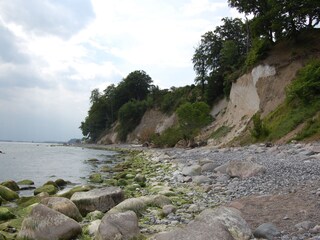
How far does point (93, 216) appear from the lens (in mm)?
9164

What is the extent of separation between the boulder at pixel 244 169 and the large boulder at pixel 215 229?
5.82 metres

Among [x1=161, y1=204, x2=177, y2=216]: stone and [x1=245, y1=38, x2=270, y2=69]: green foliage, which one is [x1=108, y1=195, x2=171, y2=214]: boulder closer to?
[x1=161, y1=204, x2=177, y2=216]: stone

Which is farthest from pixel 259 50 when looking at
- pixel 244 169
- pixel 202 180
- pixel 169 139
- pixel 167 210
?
pixel 167 210

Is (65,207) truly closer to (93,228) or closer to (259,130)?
(93,228)

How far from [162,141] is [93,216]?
144ft

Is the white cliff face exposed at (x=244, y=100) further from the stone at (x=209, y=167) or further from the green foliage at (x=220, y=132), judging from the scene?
the stone at (x=209, y=167)

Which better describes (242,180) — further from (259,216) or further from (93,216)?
(93,216)

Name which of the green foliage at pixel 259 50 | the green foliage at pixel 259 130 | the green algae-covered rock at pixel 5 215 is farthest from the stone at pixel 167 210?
the green foliage at pixel 259 50

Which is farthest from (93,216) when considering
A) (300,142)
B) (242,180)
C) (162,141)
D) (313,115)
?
(162,141)

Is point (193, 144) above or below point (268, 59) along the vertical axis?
below

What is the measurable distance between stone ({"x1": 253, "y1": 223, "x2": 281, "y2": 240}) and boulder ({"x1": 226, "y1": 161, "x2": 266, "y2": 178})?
614 cm

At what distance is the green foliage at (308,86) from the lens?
26.5m

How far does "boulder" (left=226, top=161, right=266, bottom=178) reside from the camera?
12577 millimetres

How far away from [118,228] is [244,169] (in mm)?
7375
